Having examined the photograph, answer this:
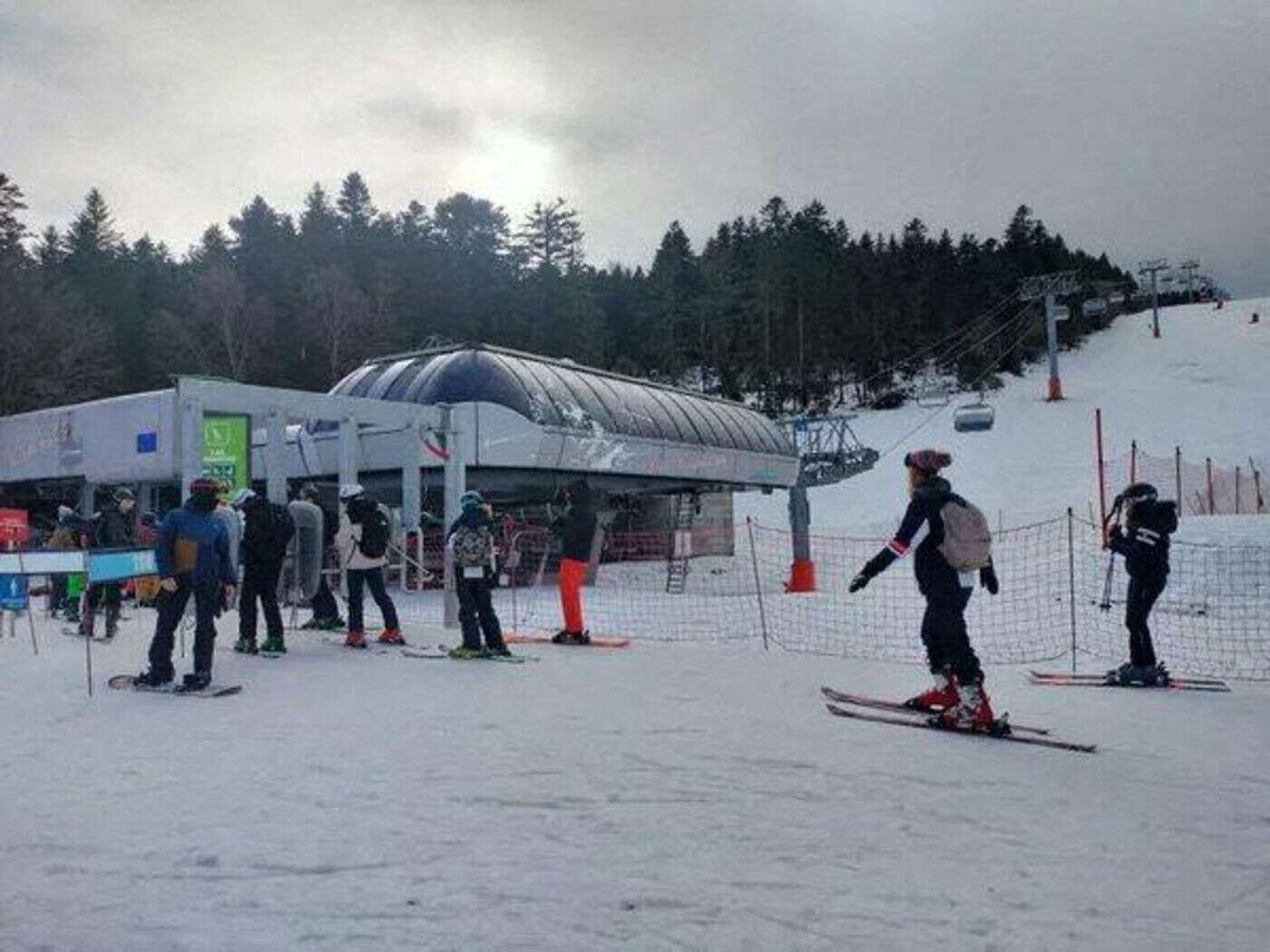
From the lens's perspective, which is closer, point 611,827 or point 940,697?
point 611,827

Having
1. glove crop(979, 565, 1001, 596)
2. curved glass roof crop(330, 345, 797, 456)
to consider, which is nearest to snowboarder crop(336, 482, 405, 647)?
glove crop(979, 565, 1001, 596)

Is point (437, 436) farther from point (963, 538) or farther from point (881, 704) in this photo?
point (963, 538)

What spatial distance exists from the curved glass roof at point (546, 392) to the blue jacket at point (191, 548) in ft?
40.5

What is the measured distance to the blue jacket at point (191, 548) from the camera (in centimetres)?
775

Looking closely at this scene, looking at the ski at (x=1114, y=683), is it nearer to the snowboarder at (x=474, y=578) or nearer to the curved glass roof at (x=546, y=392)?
the snowboarder at (x=474, y=578)

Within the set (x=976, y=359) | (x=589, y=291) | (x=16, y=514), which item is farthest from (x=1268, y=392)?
(x=16, y=514)

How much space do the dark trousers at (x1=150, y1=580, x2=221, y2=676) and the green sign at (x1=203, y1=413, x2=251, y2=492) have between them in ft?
11.6

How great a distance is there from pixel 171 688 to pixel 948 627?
5.77 m

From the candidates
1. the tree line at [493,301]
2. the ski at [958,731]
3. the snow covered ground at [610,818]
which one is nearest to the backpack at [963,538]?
the ski at [958,731]

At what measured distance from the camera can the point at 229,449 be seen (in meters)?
11.2

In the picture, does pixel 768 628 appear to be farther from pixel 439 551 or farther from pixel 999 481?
pixel 999 481

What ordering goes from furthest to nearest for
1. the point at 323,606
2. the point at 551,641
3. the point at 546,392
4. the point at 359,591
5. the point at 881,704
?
the point at 546,392 < the point at 323,606 < the point at 551,641 < the point at 359,591 < the point at 881,704

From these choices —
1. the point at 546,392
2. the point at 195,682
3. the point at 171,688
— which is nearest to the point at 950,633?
the point at 195,682

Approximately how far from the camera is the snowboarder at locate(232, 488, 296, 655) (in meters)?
9.80
